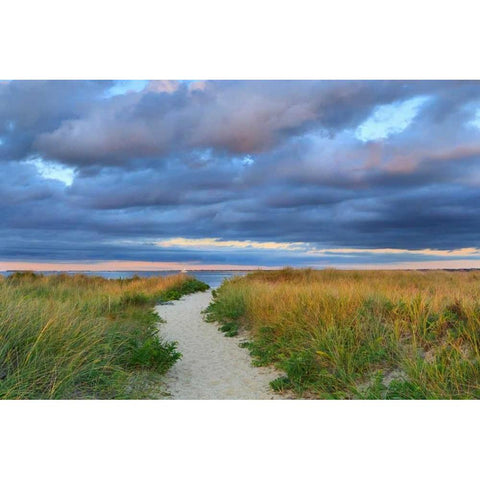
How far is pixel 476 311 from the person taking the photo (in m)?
6.70

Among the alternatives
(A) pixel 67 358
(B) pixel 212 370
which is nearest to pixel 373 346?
(B) pixel 212 370

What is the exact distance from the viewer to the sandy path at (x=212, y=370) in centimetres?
650

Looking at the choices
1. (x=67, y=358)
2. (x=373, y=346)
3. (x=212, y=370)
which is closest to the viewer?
(x=67, y=358)

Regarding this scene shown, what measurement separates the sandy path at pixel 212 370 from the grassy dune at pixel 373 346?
0.33 metres

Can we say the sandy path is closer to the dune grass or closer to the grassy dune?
the grassy dune

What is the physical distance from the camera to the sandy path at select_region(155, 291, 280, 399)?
6503mm

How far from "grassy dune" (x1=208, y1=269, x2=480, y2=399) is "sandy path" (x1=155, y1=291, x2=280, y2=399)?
0.33 m

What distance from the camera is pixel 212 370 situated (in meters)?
7.82

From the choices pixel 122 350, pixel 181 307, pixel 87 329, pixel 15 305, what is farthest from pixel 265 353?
pixel 181 307

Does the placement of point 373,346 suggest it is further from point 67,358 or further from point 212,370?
point 67,358

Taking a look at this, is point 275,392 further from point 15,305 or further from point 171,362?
point 15,305

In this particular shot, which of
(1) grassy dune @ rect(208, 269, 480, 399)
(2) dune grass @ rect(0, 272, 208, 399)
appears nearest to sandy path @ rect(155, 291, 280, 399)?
(1) grassy dune @ rect(208, 269, 480, 399)

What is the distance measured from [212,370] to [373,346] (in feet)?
9.57

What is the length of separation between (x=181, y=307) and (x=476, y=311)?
1201 cm
